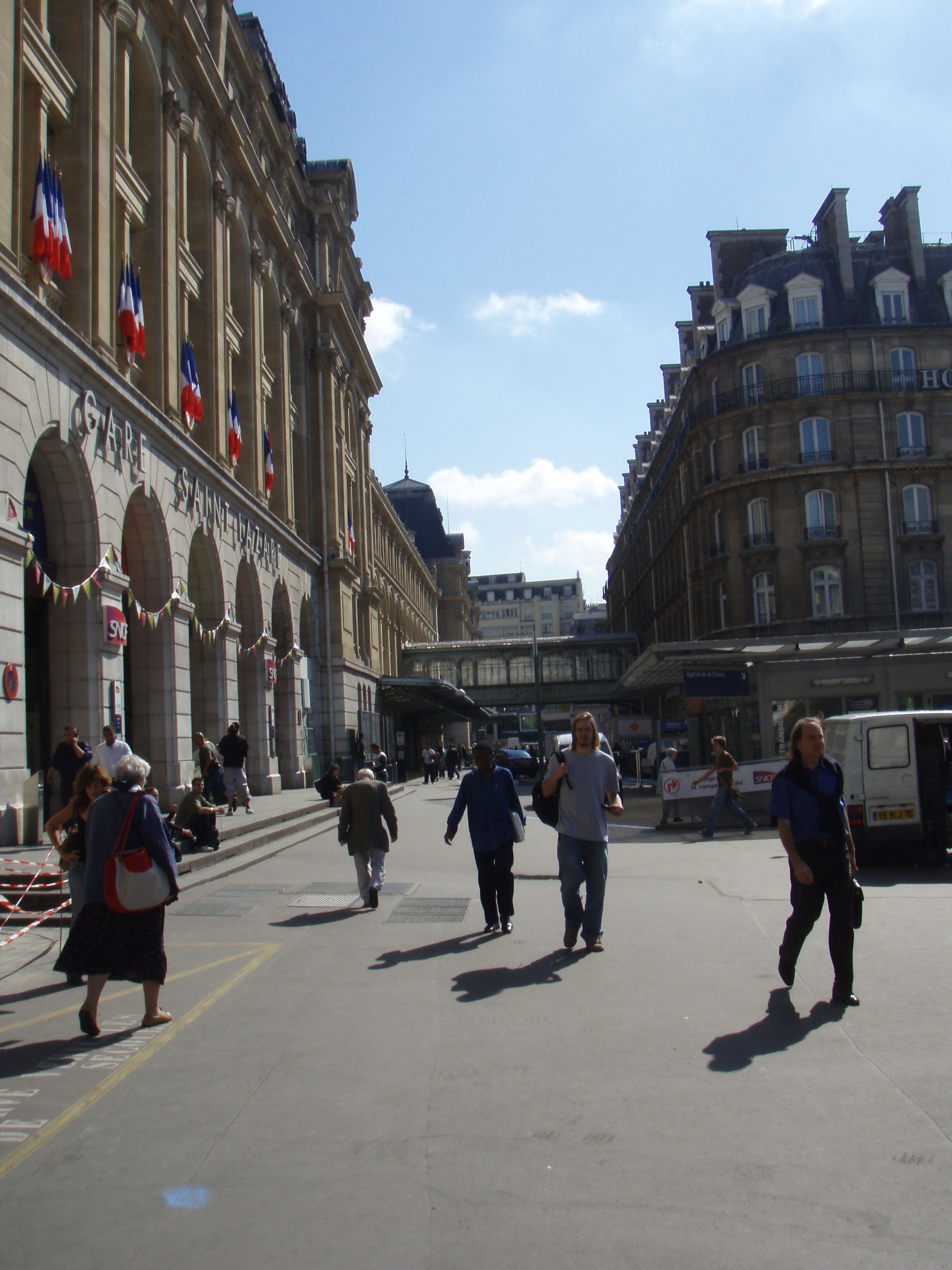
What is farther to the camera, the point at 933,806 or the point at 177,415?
the point at 177,415

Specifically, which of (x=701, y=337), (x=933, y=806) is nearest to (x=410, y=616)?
(x=701, y=337)

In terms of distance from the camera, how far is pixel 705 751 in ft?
94.7

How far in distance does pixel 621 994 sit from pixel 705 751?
73.6 feet

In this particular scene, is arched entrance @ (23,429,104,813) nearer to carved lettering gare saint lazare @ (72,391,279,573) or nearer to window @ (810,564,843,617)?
carved lettering gare saint lazare @ (72,391,279,573)

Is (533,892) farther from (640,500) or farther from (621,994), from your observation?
(640,500)

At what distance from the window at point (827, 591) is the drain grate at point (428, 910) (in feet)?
110

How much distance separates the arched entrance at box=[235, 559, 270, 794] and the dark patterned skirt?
22.9 m

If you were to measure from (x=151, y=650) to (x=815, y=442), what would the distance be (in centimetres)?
3024

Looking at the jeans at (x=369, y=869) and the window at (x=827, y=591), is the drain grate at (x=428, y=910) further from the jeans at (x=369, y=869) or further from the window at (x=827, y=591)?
the window at (x=827, y=591)

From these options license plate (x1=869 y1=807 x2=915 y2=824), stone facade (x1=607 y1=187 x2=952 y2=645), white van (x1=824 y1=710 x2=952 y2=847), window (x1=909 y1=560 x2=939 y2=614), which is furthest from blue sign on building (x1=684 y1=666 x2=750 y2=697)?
window (x1=909 y1=560 x2=939 y2=614)

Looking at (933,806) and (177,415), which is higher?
(177,415)

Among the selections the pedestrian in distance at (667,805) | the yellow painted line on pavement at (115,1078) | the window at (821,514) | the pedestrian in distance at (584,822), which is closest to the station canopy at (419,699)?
the window at (821,514)

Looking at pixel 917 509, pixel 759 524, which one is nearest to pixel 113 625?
pixel 759 524

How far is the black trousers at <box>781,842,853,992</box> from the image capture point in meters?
6.61
